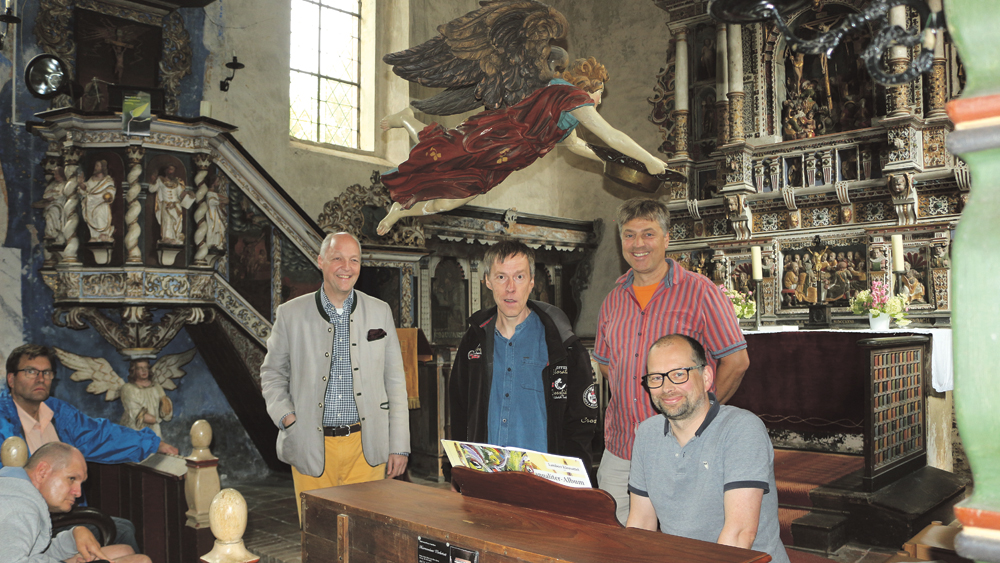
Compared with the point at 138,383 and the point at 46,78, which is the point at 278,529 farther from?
the point at 46,78

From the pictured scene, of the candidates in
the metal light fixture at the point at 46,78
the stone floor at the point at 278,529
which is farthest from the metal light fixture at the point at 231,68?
the stone floor at the point at 278,529

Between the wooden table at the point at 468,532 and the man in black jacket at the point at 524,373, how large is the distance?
0.45m

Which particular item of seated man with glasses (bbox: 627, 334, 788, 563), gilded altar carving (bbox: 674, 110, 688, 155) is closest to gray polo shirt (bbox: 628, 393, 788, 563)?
seated man with glasses (bbox: 627, 334, 788, 563)

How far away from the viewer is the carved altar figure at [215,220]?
6.72 meters

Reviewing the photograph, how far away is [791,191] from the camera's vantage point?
9.36 meters

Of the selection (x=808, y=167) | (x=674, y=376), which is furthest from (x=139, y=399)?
(x=808, y=167)

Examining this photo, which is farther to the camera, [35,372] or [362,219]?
[362,219]

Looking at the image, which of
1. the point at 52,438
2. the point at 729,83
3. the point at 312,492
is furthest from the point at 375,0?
the point at 312,492

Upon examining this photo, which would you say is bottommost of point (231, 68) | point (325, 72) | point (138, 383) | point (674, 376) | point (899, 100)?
point (138, 383)

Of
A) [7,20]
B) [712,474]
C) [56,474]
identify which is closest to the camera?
[712,474]

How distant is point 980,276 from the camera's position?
833 millimetres

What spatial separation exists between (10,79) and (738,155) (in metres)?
8.15

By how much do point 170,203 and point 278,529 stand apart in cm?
294

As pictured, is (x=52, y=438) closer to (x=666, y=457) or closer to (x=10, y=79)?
(x=666, y=457)
